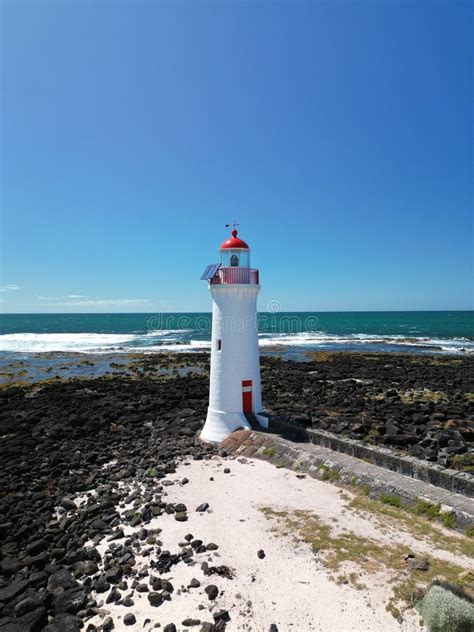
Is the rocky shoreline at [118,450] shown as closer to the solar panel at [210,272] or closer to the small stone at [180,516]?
the small stone at [180,516]

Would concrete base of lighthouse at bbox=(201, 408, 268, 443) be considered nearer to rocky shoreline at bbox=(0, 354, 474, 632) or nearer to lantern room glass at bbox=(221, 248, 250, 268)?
rocky shoreline at bbox=(0, 354, 474, 632)

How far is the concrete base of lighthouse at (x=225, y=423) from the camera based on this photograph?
34.8ft

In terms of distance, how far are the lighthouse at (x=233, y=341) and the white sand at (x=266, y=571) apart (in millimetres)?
2585

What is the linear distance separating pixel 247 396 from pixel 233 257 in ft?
11.6

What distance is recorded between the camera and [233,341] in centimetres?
1038

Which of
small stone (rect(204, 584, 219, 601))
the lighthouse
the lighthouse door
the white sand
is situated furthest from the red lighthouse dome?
small stone (rect(204, 584, 219, 601))

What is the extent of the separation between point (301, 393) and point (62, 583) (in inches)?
575

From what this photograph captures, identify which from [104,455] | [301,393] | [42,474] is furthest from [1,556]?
[301,393]

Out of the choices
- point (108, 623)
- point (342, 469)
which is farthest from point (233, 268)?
point (108, 623)

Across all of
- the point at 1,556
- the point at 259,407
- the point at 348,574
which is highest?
the point at 259,407

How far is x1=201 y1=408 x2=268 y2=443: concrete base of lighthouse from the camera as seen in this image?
417 inches

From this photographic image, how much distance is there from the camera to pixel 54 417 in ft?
48.9

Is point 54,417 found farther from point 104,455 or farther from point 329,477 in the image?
point 329,477

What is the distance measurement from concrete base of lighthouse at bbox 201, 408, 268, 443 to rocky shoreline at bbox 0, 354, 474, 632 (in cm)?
39
